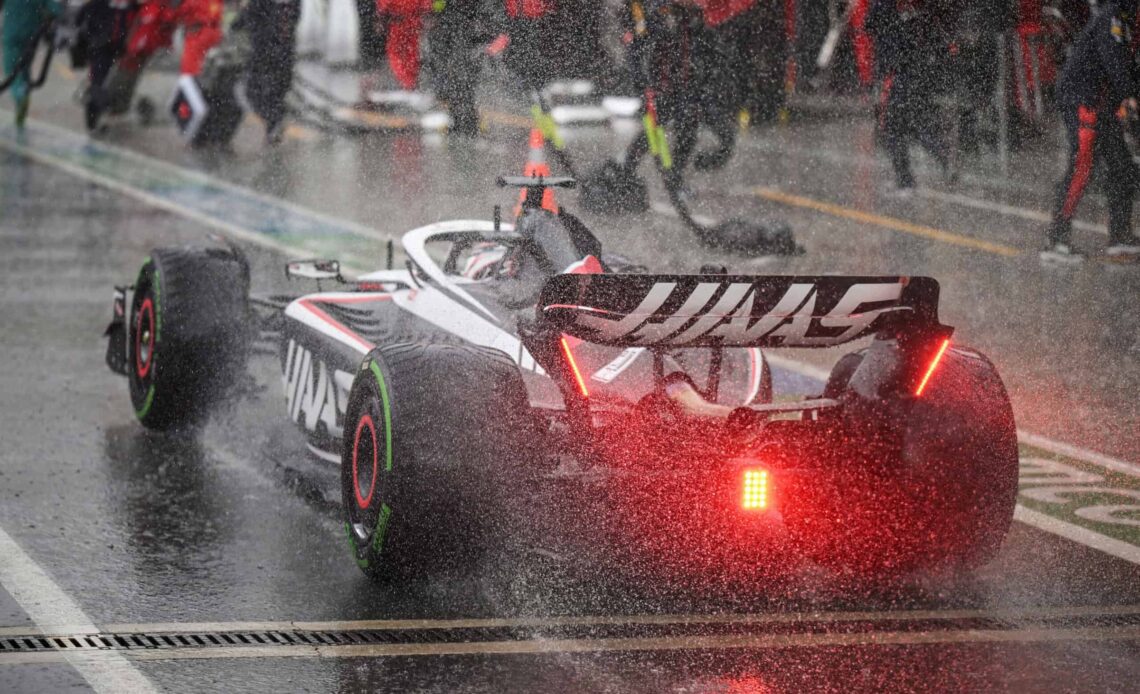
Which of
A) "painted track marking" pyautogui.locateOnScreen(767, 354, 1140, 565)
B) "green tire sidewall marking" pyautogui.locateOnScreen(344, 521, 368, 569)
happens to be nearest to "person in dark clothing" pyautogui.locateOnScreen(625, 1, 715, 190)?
"painted track marking" pyautogui.locateOnScreen(767, 354, 1140, 565)

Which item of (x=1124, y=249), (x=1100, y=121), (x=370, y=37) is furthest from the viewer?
(x=370, y=37)

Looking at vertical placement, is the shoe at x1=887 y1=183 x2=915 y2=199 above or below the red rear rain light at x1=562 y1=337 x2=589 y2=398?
below

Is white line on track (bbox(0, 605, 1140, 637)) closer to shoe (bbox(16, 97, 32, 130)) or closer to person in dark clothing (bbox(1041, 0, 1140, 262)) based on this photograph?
person in dark clothing (bbox(1041, 0, 1140, 262))

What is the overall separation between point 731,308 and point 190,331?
9.61 feet

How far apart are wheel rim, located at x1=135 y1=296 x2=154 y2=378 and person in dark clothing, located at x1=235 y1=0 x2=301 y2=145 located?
11.1 meters

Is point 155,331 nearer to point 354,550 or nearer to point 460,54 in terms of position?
point 354,550

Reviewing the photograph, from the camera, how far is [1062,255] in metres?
12.6

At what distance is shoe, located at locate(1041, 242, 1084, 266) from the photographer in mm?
12352

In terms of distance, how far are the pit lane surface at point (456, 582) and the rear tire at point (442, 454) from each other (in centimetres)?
24

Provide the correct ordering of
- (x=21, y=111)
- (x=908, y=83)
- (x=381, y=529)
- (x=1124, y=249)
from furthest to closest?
(x=21, y=111) → (x=908, y=83) → (x=1124, y=249) → (x=381, y=529)

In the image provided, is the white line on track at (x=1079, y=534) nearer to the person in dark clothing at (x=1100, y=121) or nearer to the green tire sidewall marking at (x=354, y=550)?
the green tire sidewall marking at (x=354, y=550)

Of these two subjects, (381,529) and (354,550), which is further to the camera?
(354,550)

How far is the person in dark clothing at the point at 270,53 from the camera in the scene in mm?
18781

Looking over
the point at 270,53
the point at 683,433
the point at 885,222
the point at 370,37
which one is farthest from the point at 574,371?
the point at 370,37
